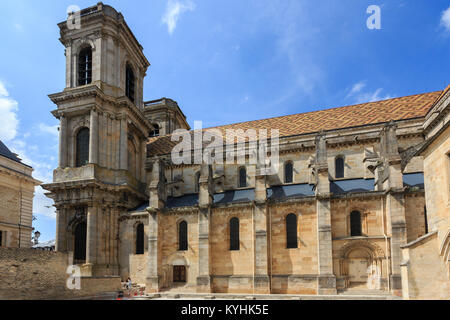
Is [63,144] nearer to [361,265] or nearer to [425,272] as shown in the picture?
[361,265]

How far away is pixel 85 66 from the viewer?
3547 cm

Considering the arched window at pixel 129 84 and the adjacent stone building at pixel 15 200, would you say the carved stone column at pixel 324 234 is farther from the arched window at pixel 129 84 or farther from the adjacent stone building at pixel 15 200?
the adjacent stone building at pixel 15 200

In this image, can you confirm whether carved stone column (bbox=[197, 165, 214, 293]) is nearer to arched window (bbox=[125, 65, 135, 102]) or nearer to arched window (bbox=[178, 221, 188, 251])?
arched window (bbox=[178, 221, 188, 251])

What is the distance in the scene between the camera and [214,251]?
89.0 ft

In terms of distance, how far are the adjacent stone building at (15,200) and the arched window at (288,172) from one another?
2429 centimetres

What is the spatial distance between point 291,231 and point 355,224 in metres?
4.42

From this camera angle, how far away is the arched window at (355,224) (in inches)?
950

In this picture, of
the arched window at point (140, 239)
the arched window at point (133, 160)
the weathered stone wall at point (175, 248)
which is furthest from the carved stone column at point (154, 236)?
the arched window at point (133, 160)

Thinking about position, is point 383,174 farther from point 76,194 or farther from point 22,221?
point 22,221

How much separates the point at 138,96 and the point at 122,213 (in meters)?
13.7

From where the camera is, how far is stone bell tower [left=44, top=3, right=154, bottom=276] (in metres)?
30.9

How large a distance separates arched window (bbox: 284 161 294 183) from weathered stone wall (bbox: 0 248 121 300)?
17404 mm

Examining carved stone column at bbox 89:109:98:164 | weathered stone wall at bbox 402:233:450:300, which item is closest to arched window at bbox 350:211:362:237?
weathered stone wall at bbox 402:233:450:300
